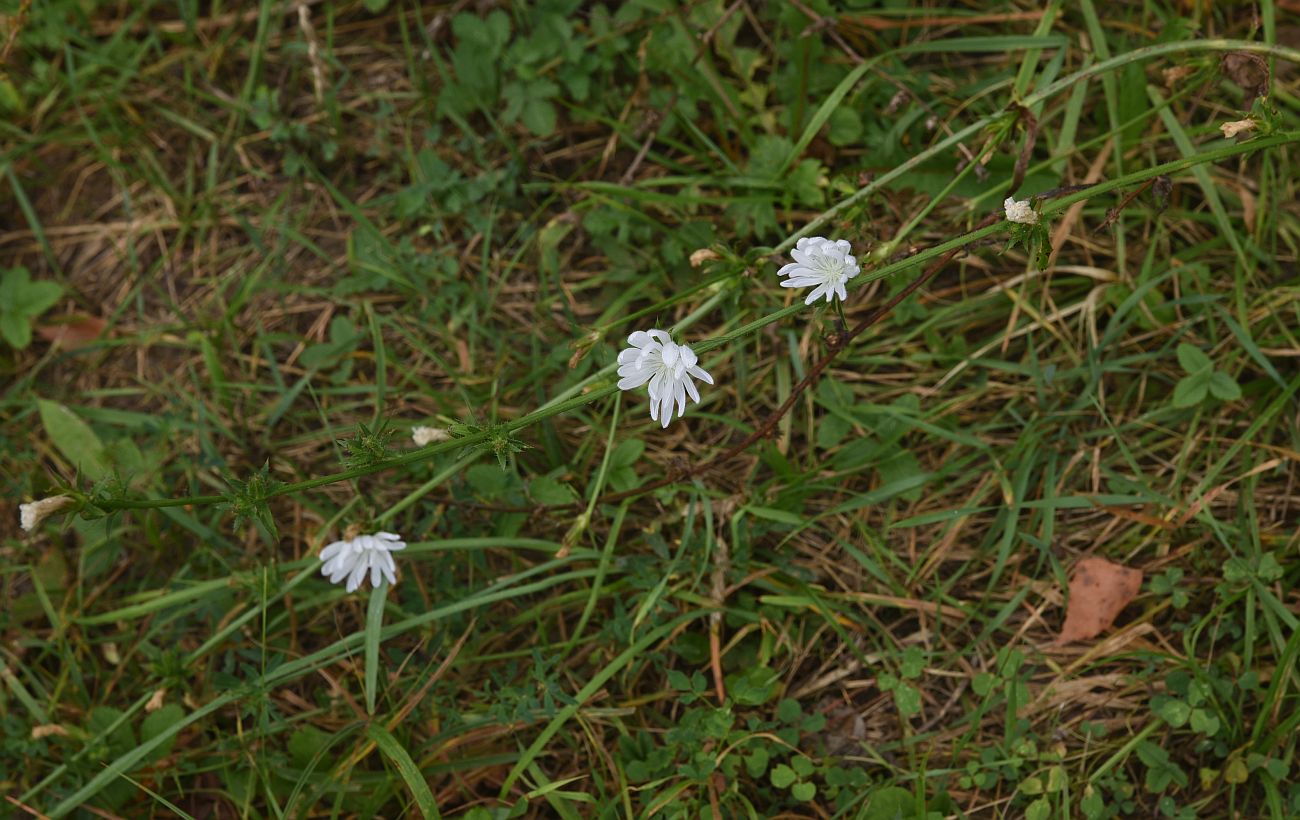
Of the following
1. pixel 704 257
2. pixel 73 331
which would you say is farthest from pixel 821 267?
pixel 73 331

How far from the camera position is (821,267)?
204 cm

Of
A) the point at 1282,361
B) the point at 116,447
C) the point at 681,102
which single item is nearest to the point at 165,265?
the point at 116,447

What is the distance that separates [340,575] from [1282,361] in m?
2.51

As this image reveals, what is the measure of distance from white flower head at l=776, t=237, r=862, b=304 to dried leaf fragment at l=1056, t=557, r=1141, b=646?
3.80 ft

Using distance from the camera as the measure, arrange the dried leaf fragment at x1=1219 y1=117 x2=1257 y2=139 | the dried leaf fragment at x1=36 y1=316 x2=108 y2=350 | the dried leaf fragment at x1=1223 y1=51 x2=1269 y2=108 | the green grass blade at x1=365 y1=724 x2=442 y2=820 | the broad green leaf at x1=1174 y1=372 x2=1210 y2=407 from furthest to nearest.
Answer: the dried leaf fragment at x1=36 y1=316 x2=108 y2=350 < the broad green leaf at x1=1174 y1=372 x2=1210 y2=407 < the green grass blade at x1=365 y1=724 x2=442 y2=820 < the dried leaf fragment at x1=1223 y1=51 x2=1269 y2=108 < the dried leaf fragment at x1=1219 y1=117 x2=1257 y2=139

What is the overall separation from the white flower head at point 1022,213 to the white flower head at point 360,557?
4.90 feet

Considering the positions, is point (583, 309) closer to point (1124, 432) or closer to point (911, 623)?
point (911, 623)

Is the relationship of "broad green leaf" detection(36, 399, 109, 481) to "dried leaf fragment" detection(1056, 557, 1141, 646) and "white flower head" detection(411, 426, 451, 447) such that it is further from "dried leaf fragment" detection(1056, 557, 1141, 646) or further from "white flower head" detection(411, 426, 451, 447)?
"dried leaf fragment" detection(1056, 557, 1141, 646)

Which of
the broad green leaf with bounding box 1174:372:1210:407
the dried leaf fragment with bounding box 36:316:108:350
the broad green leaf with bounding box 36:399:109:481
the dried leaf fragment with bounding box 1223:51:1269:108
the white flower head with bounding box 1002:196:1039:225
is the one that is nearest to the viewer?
the white flower head with bounding box 1002:196:1039:225

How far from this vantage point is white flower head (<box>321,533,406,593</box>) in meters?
2.29

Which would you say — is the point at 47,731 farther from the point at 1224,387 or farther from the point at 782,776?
the point at 1224,387

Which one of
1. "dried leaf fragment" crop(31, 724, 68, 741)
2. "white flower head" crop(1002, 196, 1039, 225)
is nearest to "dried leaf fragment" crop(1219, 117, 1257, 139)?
"white flower head" crop(1002, 196, 1039, 225)

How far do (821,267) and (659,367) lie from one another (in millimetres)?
397

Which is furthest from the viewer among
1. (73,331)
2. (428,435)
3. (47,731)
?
(73,331)
